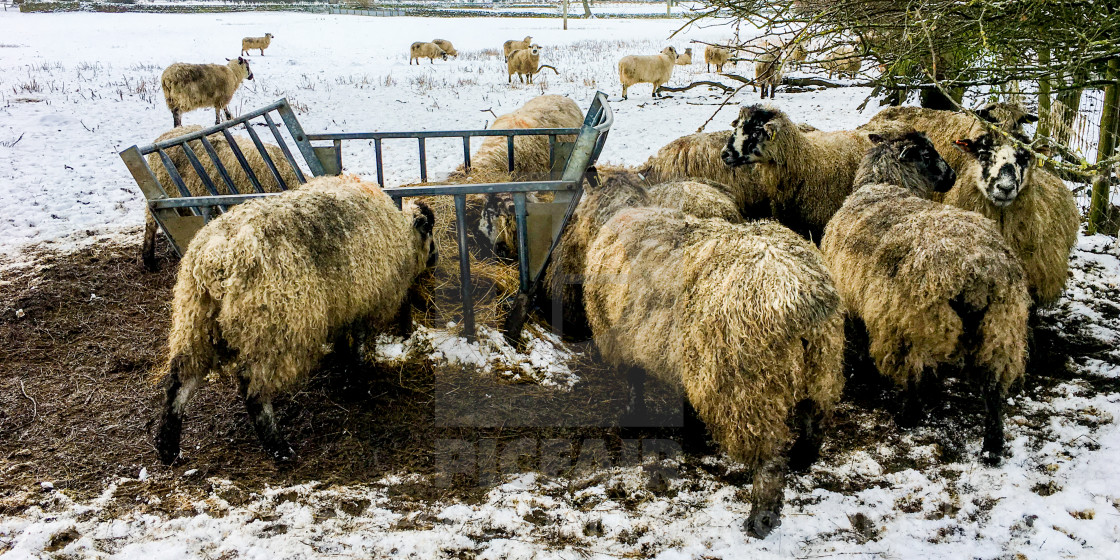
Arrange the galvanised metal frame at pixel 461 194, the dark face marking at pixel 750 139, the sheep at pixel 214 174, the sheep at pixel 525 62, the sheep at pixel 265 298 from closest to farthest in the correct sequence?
the sheep at pixel 265 298, the galvanised metal frame at pixel 461 194, the dark face marking at pixel 750 139, the sheep at pixel 214 174, the sheep at pixel 525 62

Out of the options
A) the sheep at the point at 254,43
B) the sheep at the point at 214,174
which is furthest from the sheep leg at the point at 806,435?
the sheep at the point at 254,43

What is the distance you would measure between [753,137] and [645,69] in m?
12.4

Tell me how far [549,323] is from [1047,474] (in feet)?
11.2

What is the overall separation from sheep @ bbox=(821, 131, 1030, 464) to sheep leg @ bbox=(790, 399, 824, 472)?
891 mm

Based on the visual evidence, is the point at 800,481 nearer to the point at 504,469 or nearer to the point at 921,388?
the point at 921,388

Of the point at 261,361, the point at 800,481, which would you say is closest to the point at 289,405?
the point at 261,361

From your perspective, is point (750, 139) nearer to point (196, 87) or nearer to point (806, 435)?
point (806, 435)

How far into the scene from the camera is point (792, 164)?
6523 millimetres

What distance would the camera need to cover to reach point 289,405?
4.46 metres

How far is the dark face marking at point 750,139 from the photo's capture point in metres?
6.33

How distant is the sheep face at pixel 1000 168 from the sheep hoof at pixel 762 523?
125 inches

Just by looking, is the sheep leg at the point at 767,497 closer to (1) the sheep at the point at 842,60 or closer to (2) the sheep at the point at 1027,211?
(1) the sheep at the point at 842,60

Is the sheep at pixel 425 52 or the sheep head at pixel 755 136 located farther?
the sheep at pixel 425 52

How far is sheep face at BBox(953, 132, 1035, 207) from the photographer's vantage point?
4766 mm
